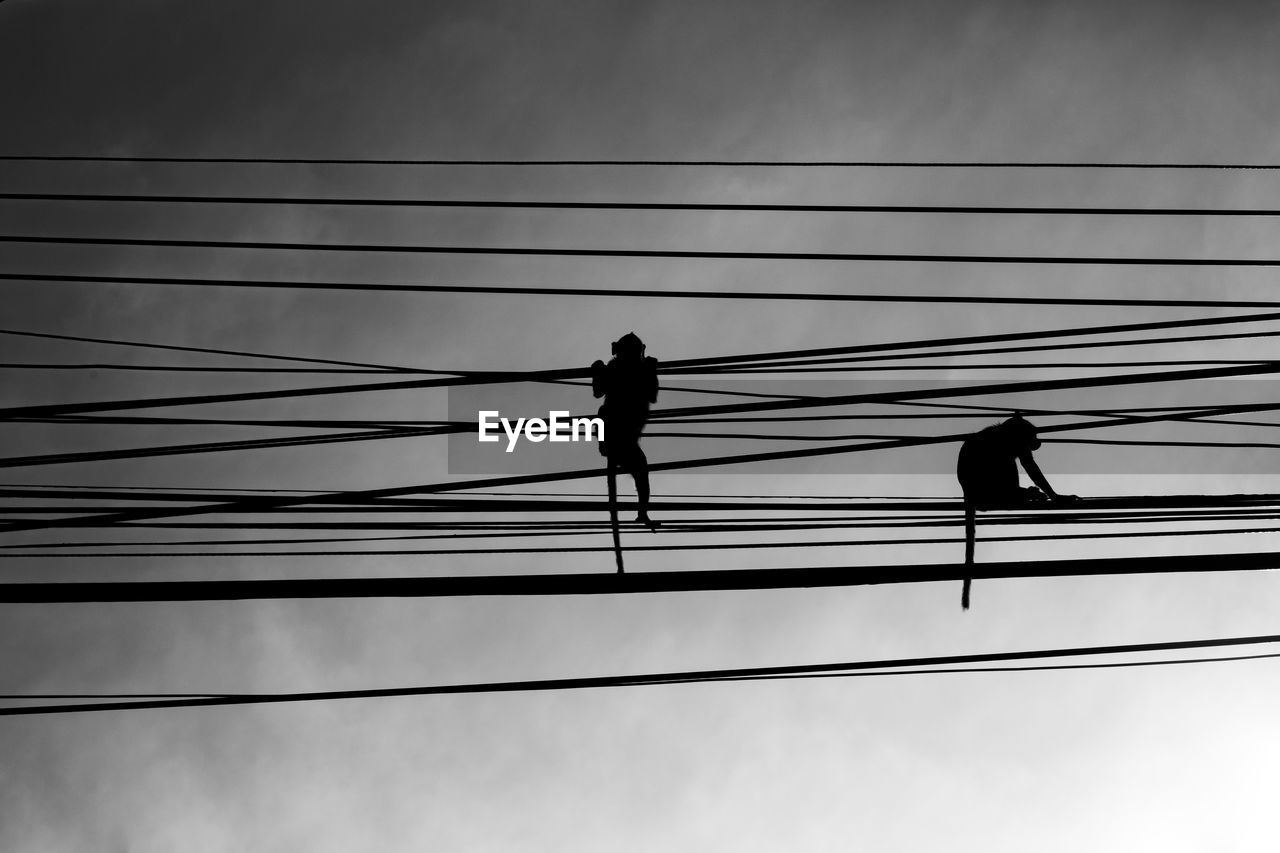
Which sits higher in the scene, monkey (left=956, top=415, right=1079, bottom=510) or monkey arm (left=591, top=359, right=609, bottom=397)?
monkey arm (left=591, top=359, right=609, bottom=397)

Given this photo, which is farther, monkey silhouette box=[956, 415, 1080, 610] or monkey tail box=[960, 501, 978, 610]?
monkey silhouette box=[956, 415, 1080, 610]

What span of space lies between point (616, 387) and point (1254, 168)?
15.8 feet

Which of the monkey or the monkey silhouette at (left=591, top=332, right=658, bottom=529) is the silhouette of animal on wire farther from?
the monkey

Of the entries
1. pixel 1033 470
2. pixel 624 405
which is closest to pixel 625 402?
pixel 624 405

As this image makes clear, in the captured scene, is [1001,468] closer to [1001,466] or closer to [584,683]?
[1001,466]

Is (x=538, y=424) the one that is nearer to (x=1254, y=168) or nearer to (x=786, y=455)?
(x=786, y=455)

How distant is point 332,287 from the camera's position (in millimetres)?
6012

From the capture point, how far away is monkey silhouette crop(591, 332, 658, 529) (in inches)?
263

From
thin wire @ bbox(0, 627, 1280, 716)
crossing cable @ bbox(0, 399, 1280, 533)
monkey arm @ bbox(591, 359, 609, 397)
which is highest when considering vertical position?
monkey arm @ bbox(591, 359, 609, 397)

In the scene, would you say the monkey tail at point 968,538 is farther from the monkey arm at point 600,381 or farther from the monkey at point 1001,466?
the monkey arm at point 600,381

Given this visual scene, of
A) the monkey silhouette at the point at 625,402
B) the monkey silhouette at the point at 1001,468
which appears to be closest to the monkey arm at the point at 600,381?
the monkey silhouette at the point at 625,402

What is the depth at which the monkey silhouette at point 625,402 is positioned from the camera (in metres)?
6.69

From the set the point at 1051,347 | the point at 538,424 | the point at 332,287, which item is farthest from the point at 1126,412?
the point at 332,287

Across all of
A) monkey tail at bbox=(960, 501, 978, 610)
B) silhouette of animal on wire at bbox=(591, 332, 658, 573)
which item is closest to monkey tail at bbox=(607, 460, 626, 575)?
silhouette of animal on wire at bbox=(591, 332, 658, 573)
